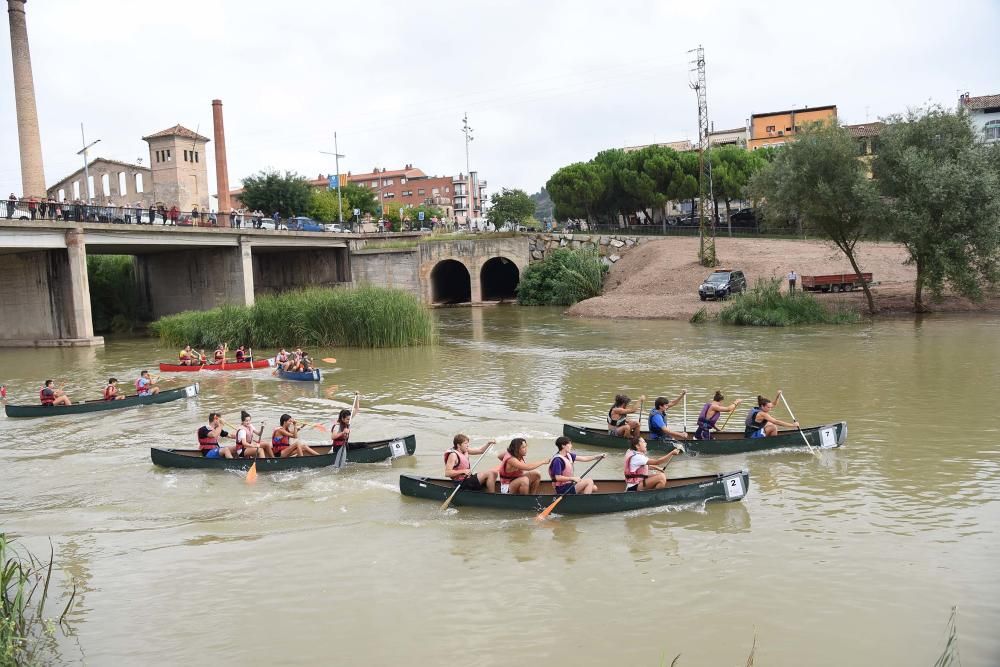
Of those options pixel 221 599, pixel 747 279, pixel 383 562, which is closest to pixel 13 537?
pixel 221 599

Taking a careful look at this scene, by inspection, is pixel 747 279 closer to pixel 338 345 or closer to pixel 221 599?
pixel 338 345

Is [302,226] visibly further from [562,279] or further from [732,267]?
[732,267]

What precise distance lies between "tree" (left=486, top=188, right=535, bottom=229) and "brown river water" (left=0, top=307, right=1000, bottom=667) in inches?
2189

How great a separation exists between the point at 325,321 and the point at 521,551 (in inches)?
923

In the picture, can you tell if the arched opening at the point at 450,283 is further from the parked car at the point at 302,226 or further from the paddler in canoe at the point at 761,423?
the paddler in canoe at the point at 761,423

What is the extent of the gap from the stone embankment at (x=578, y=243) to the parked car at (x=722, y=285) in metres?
12.9

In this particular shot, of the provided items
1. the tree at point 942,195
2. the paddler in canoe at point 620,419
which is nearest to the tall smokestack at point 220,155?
the tree at point 942,195

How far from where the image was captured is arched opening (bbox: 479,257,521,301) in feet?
216

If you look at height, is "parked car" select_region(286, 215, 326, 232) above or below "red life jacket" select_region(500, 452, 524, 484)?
above

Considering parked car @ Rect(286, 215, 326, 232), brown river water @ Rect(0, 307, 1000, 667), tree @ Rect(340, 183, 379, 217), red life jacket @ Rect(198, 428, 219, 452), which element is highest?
tree @ Rect(340, 183, 379, 217)

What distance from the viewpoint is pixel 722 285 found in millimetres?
41781

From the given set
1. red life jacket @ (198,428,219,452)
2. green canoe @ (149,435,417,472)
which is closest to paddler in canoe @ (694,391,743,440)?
green canoe @ (149,435,417,472)

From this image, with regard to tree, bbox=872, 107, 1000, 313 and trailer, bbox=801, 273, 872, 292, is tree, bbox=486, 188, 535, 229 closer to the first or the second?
trailer, bbox=801, 273, 872, 292

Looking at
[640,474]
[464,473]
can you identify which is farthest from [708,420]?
[464,473]
